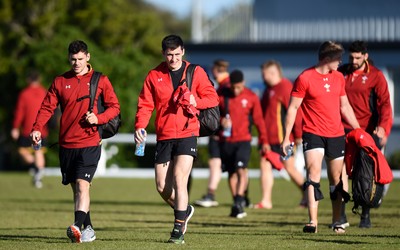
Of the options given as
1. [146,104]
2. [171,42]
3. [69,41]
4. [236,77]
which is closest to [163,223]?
[236,77]

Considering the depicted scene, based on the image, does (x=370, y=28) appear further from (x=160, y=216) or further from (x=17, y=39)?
(x=160, y=216)

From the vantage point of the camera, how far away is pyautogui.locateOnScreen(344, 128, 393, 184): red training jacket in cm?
1341

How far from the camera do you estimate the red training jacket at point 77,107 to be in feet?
40.6

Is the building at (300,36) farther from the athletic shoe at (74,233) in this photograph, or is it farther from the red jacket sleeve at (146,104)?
the athletic shoe at (74,233)

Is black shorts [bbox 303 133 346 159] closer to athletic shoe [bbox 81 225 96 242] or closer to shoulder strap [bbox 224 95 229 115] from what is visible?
athletic shoe [bbox 81 225 96 242]

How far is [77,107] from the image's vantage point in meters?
12.4

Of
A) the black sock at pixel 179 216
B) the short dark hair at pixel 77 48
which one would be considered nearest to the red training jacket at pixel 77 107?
the short dark hair at pixel 77 48

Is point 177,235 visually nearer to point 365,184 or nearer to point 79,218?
point 79,218

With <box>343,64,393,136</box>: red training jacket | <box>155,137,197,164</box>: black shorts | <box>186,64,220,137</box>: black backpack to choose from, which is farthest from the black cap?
<box>155,137,197,164</box>: black shorts

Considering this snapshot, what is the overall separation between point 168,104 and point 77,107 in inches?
43.8

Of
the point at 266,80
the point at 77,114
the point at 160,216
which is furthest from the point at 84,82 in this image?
the point at 266,80

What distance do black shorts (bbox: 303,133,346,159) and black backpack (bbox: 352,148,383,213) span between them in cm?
29

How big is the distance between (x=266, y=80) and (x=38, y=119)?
675cm

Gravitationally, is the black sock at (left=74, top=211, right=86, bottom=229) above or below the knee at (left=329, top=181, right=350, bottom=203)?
below
